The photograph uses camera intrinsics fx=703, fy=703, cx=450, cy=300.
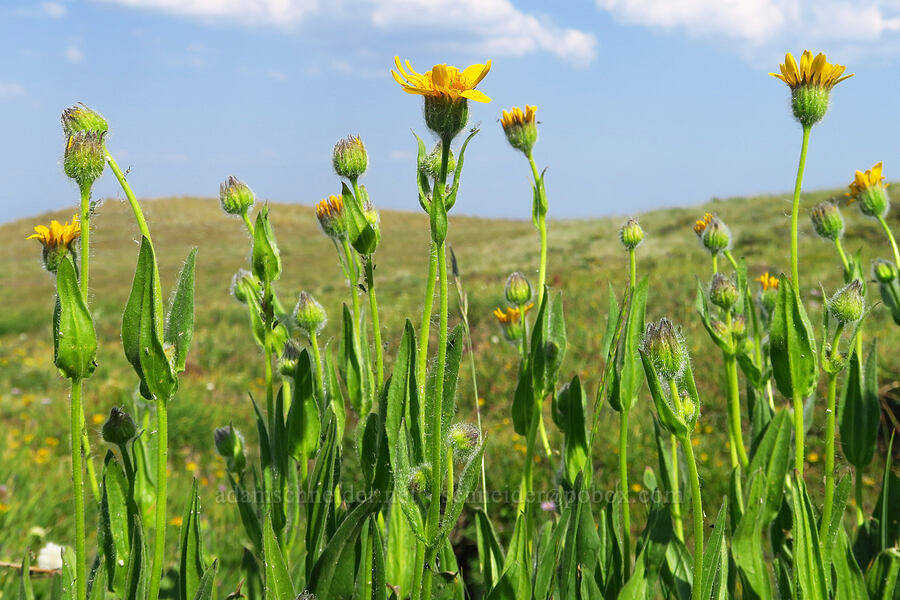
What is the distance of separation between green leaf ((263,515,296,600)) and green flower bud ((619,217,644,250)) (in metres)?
1.23

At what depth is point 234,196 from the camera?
6.00ft

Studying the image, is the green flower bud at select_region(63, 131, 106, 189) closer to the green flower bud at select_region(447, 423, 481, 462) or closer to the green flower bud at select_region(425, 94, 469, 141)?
the green flower bud at select_region(425, 94, 469, 141)

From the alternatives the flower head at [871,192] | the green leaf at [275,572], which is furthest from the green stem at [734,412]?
the green leaf at [275,572]

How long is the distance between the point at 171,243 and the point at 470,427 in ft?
108

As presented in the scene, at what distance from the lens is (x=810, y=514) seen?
54.6 inches

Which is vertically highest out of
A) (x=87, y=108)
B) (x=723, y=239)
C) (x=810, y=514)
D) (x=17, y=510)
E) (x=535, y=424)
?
(x=87, y=108)

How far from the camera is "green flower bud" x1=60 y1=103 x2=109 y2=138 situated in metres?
1.30

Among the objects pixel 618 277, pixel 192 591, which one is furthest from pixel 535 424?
pixel 618 277

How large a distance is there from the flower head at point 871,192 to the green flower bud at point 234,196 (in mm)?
1842

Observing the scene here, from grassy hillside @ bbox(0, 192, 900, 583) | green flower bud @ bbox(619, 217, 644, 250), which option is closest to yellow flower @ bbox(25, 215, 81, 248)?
grassy hillside @ bbox(0, 192, 900, 583)

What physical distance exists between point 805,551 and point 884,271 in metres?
1.20

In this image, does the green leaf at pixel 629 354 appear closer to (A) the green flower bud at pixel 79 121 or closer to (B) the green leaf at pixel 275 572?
(B) the green leaf at pixel 275 572

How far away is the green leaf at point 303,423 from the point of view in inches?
61.6

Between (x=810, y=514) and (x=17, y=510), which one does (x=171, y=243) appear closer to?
(x=17, y=510)
